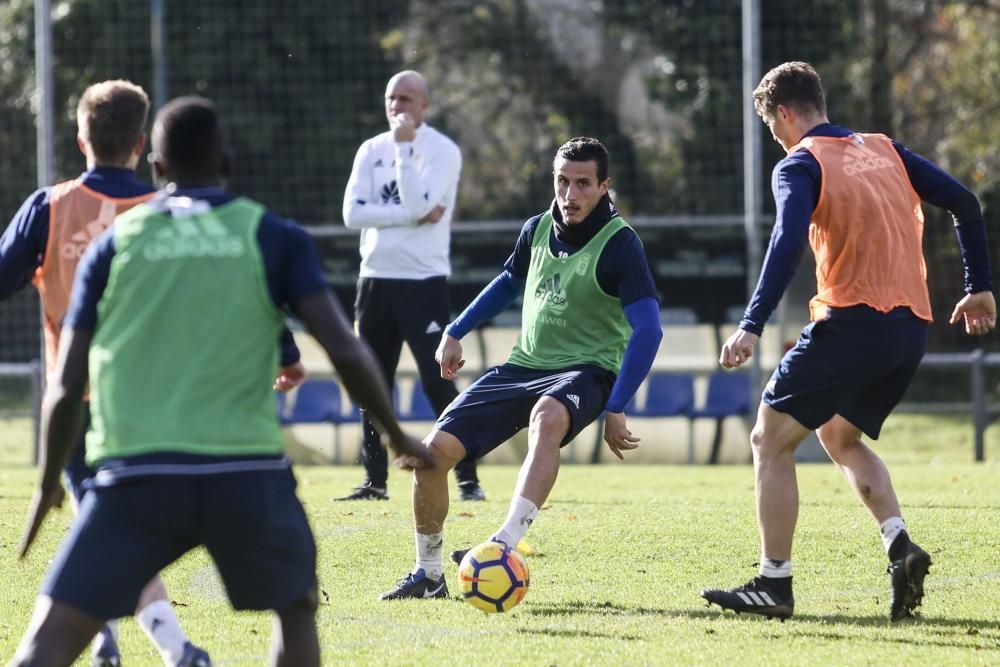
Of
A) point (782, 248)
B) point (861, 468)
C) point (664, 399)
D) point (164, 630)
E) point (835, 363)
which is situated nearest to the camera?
point (164, 630)

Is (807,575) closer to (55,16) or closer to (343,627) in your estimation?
(343,627)

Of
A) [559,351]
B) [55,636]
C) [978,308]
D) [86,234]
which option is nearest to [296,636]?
[55,636]

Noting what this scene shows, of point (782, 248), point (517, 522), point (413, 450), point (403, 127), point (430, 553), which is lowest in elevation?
point (430, 553)

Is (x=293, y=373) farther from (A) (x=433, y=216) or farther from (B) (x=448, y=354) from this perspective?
(A) (x=433, y=216)

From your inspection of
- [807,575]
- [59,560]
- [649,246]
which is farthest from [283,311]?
[649,246]

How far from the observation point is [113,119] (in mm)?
5031

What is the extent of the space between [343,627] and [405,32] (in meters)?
17.3

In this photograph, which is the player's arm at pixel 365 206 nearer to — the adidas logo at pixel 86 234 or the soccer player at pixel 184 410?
the adidas logo at pixel 86 234

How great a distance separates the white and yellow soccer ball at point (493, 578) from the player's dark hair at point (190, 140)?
2446mm

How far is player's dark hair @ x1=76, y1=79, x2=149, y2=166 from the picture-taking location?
16.4ft

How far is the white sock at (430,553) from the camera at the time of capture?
6766mm

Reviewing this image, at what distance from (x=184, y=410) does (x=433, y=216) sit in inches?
252

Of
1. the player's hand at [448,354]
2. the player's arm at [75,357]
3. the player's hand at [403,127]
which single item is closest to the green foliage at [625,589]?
the player's hand at [448,354]

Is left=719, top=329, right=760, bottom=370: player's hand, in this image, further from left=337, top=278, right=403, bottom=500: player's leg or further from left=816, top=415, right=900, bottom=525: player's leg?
left=337, top=278, right=403, bottom=500: player's leg
